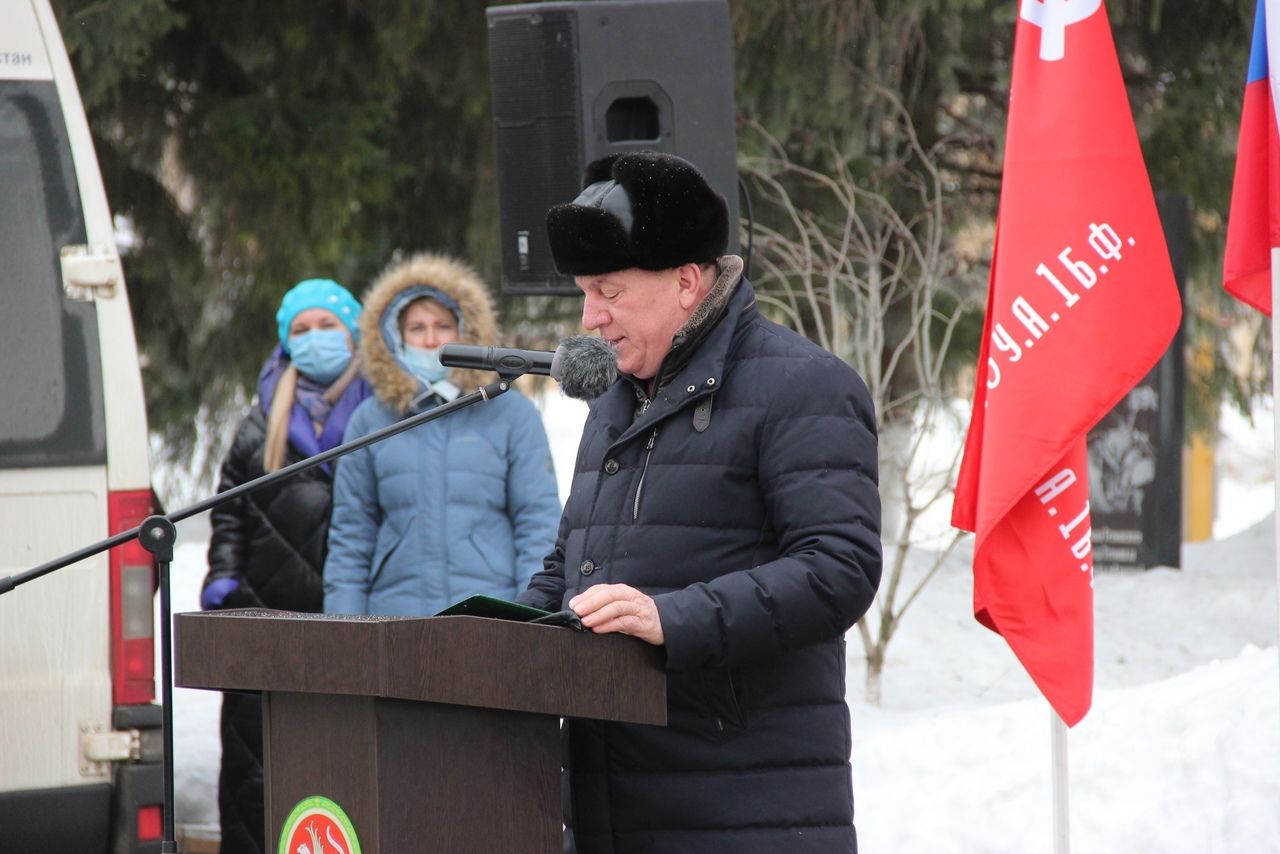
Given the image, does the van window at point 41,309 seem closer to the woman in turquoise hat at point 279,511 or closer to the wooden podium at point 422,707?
the woman in turquoise hat at point 279,511

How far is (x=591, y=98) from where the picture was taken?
479cm

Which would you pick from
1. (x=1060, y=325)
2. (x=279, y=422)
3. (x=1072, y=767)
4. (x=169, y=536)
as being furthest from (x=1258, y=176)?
(x=279, y=422)

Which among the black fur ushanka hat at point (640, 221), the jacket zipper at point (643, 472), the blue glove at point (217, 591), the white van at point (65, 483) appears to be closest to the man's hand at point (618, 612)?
the jacket zipper at point (643, 472)

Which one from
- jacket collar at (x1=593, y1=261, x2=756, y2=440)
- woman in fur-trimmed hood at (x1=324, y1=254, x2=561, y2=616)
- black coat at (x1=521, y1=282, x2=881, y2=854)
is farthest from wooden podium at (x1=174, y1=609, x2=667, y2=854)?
woman in fur-trimmed hood at (x1=324, y1=254, x2=561, y2=616)

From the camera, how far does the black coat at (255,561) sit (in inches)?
207

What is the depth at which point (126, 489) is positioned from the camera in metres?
3.88

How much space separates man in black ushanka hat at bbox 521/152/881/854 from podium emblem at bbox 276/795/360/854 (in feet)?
1.57

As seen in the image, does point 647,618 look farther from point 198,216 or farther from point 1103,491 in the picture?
point 1103,491

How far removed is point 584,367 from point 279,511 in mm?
3031

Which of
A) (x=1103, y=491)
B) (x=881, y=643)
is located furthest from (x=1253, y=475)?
(x=881, y=643)

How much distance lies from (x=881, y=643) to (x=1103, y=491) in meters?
2.67

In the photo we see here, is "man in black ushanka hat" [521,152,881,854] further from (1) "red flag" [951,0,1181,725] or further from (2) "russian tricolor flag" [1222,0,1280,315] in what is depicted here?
(2) "russian tricolor flag" [1222,0,1280,315]

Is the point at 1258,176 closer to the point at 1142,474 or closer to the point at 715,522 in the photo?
the point at 715,522

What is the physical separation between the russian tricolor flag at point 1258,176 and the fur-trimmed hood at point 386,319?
2.17 metres
